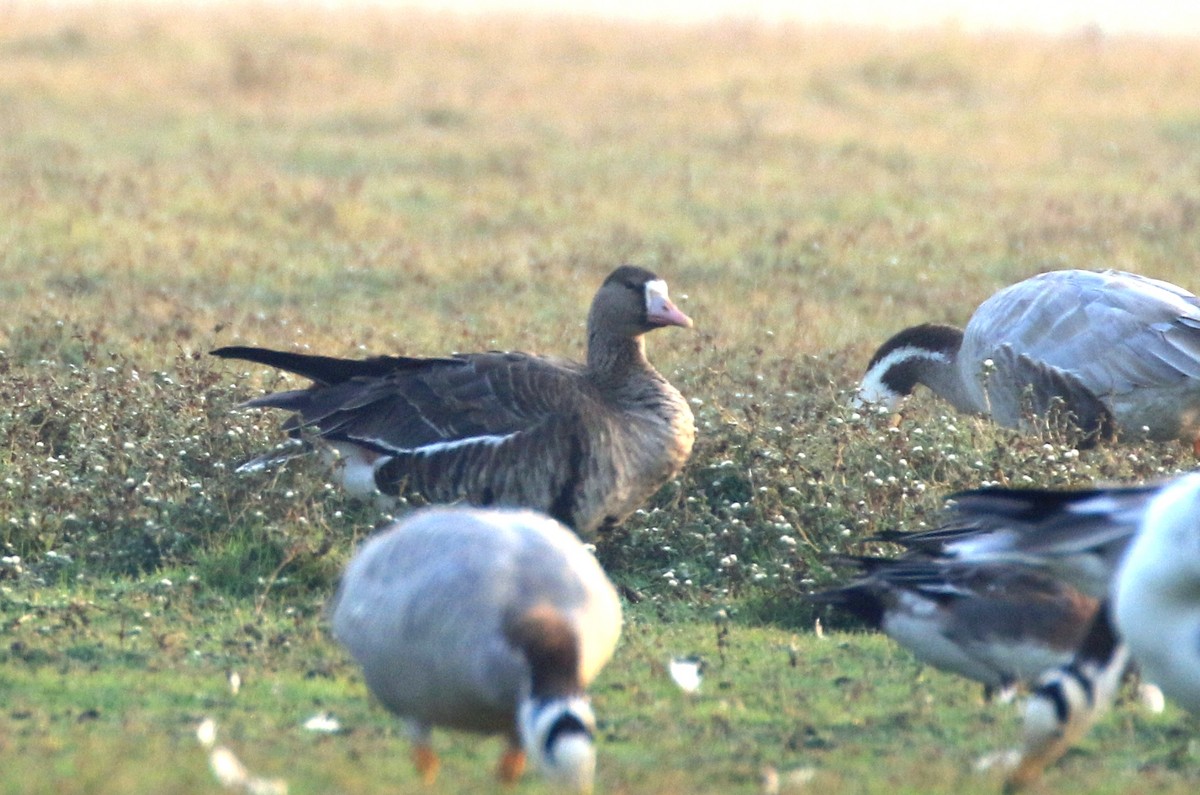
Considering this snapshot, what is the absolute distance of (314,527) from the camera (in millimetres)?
7289

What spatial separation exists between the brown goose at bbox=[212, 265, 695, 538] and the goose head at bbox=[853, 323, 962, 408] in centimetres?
238

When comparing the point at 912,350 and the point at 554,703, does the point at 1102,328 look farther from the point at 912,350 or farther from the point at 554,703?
the point at 554,703

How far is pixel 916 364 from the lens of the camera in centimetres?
987

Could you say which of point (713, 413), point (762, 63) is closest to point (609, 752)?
point (713, 413)

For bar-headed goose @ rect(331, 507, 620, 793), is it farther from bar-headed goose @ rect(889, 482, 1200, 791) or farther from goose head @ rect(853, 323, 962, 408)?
goose head @ rect(853, 323, 962, 408)

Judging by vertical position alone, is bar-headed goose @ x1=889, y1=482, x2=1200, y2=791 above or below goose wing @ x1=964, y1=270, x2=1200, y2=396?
above

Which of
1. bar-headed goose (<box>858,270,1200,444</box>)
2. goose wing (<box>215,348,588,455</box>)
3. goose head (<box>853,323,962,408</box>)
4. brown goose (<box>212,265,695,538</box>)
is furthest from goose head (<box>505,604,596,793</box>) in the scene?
goose head (<box>853,323,962,408</box>)

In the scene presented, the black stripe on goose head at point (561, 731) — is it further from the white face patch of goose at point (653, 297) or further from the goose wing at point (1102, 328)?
the goose wing at point (1102, 328)

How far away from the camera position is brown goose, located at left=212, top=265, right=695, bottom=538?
7383 millimetres

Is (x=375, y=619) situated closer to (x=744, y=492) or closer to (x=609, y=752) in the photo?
(x=609, y=752)

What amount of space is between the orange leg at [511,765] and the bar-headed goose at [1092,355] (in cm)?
451

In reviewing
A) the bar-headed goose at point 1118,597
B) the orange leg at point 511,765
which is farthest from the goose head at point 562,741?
the bar-headed goose at point 1118,597

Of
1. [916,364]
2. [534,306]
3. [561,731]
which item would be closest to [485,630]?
[561,731]

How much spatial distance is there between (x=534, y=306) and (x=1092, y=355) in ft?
14.0
